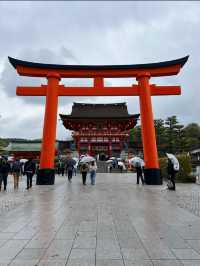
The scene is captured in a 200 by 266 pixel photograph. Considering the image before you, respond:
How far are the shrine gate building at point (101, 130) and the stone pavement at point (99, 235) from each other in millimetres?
33286

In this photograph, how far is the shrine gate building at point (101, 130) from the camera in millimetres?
41719

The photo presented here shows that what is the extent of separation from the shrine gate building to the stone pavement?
33.3 m

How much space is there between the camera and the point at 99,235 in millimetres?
5277

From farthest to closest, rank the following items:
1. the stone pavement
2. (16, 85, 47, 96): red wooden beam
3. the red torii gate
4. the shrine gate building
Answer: the shrine gate building, (16, 85, 47, 96): red wooden beam, the red torii gate, the stone pavement

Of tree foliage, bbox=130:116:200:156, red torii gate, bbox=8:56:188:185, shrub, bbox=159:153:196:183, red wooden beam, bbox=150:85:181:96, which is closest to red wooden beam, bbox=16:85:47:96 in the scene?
red torii gate, bbox=8:56:188:185

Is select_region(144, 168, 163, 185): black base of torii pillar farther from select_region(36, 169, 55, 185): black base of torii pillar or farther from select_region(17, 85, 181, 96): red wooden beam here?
select_region(36, 169, 55, 185): black base of torii pillar

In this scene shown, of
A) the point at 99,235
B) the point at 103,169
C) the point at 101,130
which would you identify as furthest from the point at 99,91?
the point at 101,130

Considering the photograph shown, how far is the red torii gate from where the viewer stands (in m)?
17.2

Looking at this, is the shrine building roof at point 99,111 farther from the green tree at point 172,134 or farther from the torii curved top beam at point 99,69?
the torii curved top beam at point 99,69

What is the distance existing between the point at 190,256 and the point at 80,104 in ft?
143

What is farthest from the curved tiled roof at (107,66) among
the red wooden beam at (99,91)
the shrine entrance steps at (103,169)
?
the shrine entrance steps at (103,169)

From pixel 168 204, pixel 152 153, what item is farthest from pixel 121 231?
pixel 152 153

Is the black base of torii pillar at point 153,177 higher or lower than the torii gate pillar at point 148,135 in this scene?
lower

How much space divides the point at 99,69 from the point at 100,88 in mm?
1150
